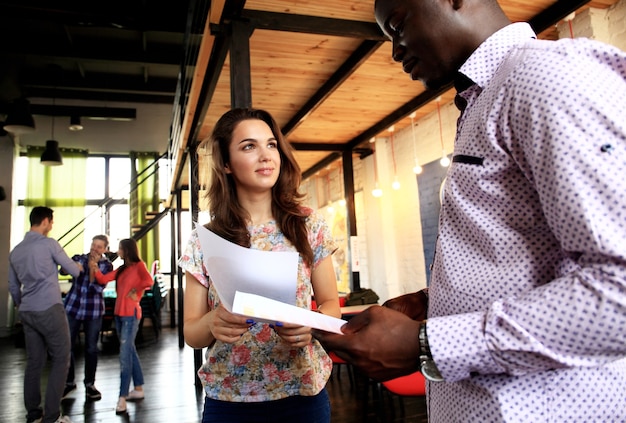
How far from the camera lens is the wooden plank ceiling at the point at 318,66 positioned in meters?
3.12

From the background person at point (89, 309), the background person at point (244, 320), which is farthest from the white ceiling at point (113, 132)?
the background person at point (244, 320)

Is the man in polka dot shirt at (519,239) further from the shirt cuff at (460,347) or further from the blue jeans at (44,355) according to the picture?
the blue jeans at (44,355)

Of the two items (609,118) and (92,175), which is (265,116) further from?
(92,175)

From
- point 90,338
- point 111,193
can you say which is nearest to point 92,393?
point 90,338

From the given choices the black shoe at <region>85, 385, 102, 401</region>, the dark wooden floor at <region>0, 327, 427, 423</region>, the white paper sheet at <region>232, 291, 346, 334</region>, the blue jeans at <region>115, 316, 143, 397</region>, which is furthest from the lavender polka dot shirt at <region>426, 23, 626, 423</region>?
the black shoe at <region>85, 385, 102, 401</region>

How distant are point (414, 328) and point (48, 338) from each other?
164 inches

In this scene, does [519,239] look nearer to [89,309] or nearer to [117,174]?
[89,309]

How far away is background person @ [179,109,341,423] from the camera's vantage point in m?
1.39

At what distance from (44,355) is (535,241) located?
4.44 m

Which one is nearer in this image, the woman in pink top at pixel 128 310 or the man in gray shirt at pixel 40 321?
the man in gray shirt at pixel 40 321

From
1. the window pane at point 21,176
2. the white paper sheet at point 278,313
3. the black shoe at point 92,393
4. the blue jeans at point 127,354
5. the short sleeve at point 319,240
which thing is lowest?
the black shoe at point 92,393

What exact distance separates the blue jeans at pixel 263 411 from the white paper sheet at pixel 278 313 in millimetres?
652

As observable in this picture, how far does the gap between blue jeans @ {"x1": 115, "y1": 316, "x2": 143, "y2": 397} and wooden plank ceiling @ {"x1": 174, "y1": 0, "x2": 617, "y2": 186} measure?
230 centimetres

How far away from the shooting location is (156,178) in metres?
12.4
